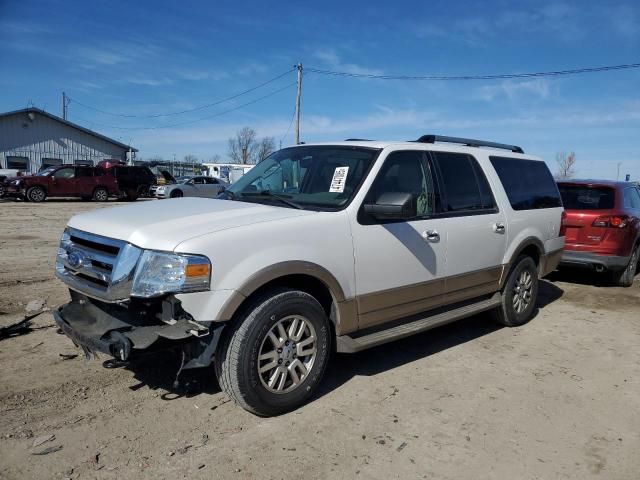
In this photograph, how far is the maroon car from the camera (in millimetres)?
22547

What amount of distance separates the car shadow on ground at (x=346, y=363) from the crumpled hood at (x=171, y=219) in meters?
0.98

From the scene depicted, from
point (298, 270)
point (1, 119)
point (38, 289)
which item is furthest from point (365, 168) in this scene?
point (1, 119)

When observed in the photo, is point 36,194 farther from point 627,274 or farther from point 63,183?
point 627,274

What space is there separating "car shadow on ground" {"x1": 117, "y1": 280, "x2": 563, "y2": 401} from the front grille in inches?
29.3

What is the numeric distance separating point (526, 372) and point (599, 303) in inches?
136

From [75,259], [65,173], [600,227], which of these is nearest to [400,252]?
[75,259]

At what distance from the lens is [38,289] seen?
6.28 m

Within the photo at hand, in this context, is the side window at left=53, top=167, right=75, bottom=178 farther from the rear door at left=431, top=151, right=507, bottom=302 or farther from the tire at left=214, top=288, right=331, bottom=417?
the tire at left=214, top=288, right=331, bottom=417

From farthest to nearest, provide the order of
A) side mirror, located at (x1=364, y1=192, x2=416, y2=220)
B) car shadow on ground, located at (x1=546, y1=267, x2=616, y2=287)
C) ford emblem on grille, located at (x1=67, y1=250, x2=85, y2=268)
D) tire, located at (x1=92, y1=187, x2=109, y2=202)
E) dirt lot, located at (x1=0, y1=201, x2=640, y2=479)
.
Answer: tire, located at (x1=92, y1=187, x2=109, y2=202)
car shadow on ground, located at (x1=546, y1=267, x2=616, y2=287)
side mirror, located at (x1=364, y1=192, x2=416, y2=220)
ford emblem on grille, located at (x1=67, y1=250, x2=85, y2=268)
dirt lot, located at (x1=0, y1=201, x2=640, y2=479)

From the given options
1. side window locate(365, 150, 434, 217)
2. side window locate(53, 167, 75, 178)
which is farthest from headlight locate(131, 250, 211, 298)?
side window locate(53, 167, 75, 178)

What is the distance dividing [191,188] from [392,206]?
81.3 feet

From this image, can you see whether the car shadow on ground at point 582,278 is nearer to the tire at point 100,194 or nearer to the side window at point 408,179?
the side window at point 408,179

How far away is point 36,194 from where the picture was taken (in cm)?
2283

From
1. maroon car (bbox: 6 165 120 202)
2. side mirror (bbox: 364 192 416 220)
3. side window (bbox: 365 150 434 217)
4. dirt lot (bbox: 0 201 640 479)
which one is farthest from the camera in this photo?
maroon car (bbox: 6 165 120 202)
